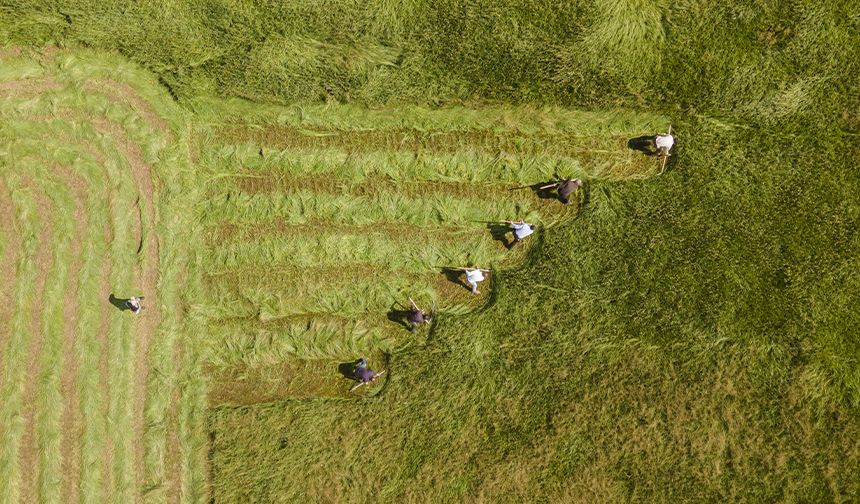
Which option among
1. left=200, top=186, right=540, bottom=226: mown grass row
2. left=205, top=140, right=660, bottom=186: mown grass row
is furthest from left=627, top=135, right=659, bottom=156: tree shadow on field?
left=200, top=186, right=540, bottom=226: mown grass row

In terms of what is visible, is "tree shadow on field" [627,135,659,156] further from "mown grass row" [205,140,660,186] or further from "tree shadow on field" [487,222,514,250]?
"tree shadow on field" [487,222,514,250]

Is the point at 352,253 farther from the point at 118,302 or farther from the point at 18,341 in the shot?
the point at 18,341

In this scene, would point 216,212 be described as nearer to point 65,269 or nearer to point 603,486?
point 65,269

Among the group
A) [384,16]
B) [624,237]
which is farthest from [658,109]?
[384,16]

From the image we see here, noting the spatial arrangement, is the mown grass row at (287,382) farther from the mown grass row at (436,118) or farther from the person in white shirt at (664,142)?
the person in white shirt at (664,142)

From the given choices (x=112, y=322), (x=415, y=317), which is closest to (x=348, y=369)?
(x=415, y=317)

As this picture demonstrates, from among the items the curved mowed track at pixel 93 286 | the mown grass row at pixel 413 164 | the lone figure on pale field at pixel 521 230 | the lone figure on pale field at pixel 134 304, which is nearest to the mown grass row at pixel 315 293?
the curved mowed track at pixel 93 286
